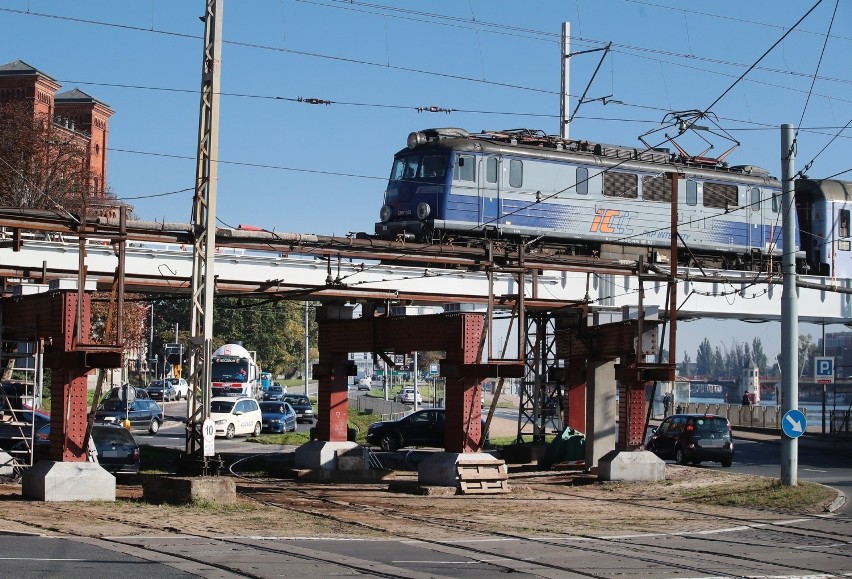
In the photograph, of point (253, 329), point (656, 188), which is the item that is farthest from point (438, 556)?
point (253, 329)

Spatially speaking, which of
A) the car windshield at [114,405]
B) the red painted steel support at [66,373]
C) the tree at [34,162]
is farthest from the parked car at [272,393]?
the red painted steel support at [66,373]

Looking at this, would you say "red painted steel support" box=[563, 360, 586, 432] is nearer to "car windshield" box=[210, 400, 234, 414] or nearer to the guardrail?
"car windshield" box=[210, 400, 234, 414]

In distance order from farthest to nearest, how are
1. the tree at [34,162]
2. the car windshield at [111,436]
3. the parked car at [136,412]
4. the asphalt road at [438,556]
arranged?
the tree at [34,162], the parked car at [136,412], the car windshield at [111,436], the asphalt road at [438,556]

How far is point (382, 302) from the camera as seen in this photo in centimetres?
3231

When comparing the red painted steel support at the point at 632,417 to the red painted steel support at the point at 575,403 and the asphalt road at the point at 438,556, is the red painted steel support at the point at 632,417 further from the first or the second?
the asphalt road at the point at 438,556

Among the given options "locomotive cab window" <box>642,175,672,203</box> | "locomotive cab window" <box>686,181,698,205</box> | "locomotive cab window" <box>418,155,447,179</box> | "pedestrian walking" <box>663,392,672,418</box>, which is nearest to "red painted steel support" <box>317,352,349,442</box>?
"locomotive cab window" <box>418,155,447,179</box>

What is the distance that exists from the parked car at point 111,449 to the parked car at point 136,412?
67.9 feet

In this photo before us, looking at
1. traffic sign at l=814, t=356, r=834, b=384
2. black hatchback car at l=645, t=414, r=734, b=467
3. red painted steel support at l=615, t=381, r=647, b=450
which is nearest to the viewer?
red painted steel support at l=615, t=381, r=647, b=450

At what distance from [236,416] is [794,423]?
28.2 metres

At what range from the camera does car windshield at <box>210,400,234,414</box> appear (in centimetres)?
4816

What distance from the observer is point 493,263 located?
2648 cm

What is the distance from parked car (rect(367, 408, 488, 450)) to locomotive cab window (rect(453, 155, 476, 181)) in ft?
32.5

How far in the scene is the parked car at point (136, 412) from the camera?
49784 millimetres

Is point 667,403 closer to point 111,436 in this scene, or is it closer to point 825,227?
point 825,227
